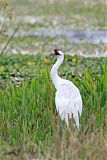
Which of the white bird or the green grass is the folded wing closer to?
the white bird

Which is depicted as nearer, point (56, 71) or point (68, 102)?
point (68, 102)

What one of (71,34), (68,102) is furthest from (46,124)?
(71,34)

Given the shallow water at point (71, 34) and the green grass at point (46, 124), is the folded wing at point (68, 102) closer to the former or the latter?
the green grass at point (46, 124)

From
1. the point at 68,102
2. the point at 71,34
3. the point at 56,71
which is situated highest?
the point at 71,34

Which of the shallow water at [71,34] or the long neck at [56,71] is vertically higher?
the shallow water at [71,34]

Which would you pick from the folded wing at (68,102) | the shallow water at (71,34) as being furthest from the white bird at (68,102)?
the shallow water at (71,34)

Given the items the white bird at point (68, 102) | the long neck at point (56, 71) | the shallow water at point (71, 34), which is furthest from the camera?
the shallow water at point (71, 34)

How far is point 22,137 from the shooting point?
6074 mm

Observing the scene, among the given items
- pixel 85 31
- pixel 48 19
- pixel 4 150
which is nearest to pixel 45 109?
pixel 4 150

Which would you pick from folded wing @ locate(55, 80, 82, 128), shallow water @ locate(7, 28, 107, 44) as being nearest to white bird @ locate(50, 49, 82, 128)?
folded wing @ locate(55, 80, 82, 128)

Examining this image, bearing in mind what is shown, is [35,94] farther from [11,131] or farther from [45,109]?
[11,131]

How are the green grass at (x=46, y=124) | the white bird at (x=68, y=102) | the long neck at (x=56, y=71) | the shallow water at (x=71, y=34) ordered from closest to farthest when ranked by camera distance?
the green grass at (x=46, y=124) < the white bird at (x=68, y=102) < the long neck at (x=56, y=71) < the shallow water at (x=71, y=34)

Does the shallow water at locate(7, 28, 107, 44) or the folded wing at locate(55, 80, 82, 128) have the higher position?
the shallow water at locate(7, 28, 107, 44)

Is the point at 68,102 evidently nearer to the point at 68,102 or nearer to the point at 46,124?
the point at 68,102
